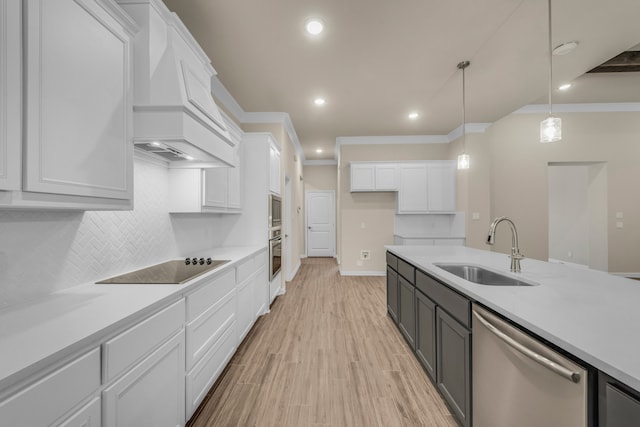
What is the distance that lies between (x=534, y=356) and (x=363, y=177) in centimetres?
440

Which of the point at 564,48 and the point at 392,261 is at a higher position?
the point at 564,48

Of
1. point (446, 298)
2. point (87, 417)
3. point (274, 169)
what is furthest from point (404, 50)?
point (87, 417)

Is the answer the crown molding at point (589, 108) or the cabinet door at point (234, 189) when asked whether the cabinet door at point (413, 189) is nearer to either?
the crown molding at point (589, 108)

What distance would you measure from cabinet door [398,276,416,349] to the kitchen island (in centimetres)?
31

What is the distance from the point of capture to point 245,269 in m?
2.52

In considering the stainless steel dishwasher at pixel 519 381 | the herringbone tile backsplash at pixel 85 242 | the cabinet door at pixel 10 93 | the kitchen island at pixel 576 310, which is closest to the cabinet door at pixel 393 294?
the kitchen island at pixel 576 310

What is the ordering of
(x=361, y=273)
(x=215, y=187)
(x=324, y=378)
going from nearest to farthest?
(x=324, y=378)
(x=215, y=187)
(x=361, y=273)

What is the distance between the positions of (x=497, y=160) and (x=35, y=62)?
5.84m

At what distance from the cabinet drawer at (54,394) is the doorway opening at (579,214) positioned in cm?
663

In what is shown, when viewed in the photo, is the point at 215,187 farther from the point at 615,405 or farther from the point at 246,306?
the point at 615,405

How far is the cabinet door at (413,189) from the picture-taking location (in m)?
4.96

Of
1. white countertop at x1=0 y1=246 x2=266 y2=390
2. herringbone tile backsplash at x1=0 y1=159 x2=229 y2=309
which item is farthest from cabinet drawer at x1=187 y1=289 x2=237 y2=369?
herringbone tile backsplash at x1=0 y1=159 x2=229 y2=309

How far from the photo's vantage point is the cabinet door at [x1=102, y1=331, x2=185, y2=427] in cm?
96

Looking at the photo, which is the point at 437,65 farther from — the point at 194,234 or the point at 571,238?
the point at 571,238
